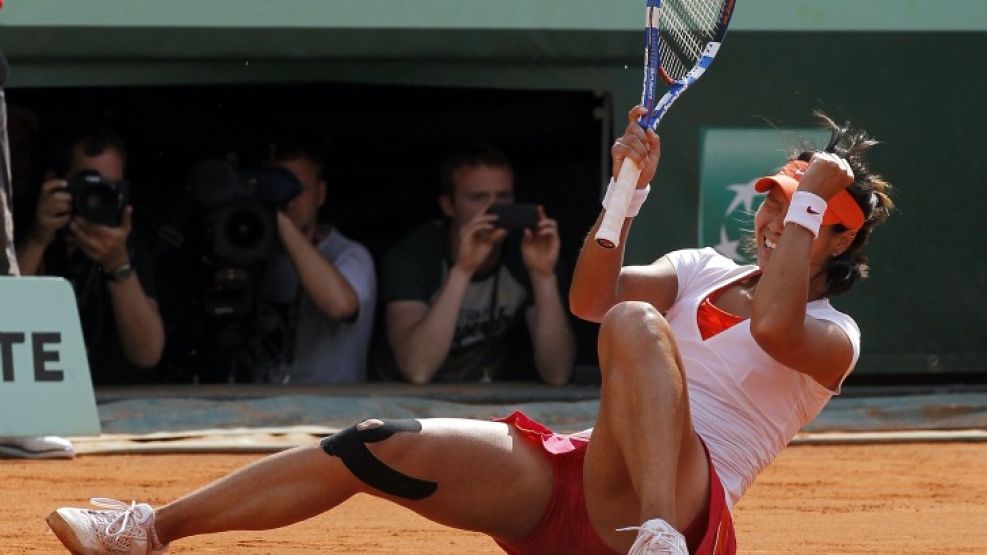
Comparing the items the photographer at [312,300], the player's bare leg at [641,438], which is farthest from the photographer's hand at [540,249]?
the player's bare leg at [641,438]

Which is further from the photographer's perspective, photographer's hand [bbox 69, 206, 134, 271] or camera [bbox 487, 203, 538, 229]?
camera [bbox 487, 203, 538, 229]

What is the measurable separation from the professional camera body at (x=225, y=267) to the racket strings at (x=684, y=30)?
3.49 meters

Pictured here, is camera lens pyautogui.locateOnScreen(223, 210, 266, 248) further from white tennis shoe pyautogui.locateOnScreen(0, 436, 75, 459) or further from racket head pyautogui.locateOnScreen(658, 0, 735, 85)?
racket head pyautogui.locateOnScreen(658, 0, 735, 85)

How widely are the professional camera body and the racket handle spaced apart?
4083mm

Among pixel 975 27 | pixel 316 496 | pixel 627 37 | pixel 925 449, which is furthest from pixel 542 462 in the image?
pixel 975 27

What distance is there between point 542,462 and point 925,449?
357cm

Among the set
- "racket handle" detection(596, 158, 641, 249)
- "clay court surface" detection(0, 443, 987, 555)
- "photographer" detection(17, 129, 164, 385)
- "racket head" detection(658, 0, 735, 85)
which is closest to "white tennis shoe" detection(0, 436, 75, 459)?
"clay court surface" detection(0, 443, 987, 555)

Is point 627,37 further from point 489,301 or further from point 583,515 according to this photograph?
point 583,515

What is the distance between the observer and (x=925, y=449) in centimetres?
677

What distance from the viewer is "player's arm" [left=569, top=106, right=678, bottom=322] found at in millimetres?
3729

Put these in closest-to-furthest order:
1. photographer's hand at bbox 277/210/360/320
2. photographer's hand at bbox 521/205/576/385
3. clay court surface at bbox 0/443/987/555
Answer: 1. clay court surface at bbox 0/443/987/555
2. photographer's hand at bbox 277/210/360/320
3. photographer's hand at bbox 521/205/576/385

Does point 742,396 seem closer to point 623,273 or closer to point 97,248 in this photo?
point 623,273

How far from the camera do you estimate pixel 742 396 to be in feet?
11.9

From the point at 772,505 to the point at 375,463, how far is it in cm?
234
